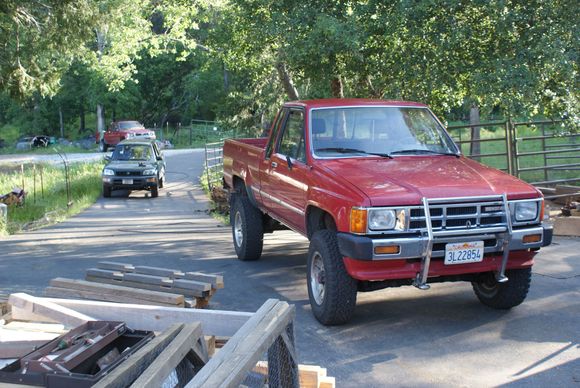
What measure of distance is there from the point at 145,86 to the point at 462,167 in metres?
52.9

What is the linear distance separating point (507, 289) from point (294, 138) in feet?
9.32

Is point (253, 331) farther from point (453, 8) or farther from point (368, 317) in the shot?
point (453, 8)

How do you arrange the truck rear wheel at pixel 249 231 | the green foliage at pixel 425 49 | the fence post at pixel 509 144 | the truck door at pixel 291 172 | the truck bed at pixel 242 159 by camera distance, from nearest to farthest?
the truck door at pixel 291 172 < the truck bed at pixel 242 159 < the truck rear wheel at pixel 249 231 < the green foliage at pixel 425 49 < the fence post at pixel 509 144

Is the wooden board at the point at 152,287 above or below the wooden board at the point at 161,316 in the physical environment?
below

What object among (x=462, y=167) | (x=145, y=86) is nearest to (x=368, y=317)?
(x=462, y=167)

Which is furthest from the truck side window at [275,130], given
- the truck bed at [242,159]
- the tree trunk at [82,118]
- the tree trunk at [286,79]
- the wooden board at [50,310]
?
the tree trunk at [82,118]

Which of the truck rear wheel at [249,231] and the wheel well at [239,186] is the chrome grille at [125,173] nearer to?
the wheel well at [239,186]

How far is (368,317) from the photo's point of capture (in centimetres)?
737

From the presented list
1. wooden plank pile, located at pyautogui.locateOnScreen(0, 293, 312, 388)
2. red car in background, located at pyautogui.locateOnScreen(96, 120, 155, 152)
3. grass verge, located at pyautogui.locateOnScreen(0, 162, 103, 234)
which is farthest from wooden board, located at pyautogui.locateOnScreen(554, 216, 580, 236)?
A: red car in background, located at pyautogui.locateOnScreen(96, 120, 155, 152)

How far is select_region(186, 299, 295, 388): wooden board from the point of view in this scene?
3.21m

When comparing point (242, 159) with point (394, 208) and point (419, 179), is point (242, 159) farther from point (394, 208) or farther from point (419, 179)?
point (394, 208)

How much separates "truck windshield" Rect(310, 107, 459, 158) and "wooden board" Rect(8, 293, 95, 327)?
3.38 metres

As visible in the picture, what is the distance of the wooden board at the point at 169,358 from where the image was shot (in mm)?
3133

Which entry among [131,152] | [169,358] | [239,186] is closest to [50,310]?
[169,358]
